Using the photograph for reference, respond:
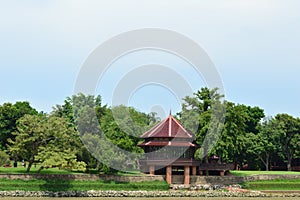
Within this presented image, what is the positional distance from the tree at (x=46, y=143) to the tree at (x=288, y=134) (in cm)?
2546

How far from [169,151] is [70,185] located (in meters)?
9.78

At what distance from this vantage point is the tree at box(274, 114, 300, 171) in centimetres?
5984

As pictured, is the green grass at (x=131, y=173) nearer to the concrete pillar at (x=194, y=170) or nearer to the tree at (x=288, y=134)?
the concrete pillar at (x=194, y=170)

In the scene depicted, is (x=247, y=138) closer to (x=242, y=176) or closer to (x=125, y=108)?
(x=242, y=176)

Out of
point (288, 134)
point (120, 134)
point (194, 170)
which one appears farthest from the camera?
point (288, 134)

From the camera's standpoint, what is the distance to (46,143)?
44.4 metres

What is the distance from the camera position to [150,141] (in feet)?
162

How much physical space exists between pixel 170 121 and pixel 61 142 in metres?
10.7

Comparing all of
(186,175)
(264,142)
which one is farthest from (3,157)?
(264,142)

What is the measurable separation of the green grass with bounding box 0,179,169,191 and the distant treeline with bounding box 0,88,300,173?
4.38 ft

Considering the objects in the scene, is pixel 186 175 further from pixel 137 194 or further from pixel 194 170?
pixel 137 194

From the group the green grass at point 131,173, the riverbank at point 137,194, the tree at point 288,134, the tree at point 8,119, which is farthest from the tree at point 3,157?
the tree at point 288,134

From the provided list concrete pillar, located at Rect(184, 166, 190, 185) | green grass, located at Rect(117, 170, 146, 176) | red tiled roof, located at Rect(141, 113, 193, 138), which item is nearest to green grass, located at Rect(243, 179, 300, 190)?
concrete pillar, located at Rect(184, 166, 190, 185)

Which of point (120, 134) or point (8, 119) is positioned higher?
point (8, 119)
